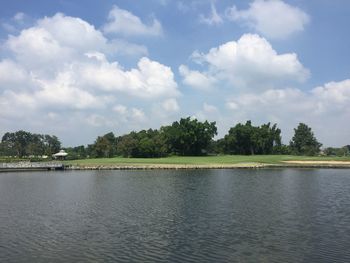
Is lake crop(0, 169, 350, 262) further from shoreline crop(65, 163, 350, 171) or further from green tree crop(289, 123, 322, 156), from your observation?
green tree crop(289, 123, 322, 156)

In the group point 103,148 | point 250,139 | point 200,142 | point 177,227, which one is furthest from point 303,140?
point 177,227

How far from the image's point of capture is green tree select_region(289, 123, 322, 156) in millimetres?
182625

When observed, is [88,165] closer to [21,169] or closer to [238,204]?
[21,169]

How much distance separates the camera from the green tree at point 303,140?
182625mm

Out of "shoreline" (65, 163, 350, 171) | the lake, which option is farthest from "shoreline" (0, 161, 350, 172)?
the lake

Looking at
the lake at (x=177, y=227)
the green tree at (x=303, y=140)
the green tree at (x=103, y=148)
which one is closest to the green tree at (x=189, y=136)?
the green tree at (x=103, y=148)

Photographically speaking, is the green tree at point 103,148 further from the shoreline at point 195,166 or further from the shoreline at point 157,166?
the shoreline at point 195,166

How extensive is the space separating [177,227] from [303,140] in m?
164

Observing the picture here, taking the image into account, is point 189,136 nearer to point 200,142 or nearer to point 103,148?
point 200,142

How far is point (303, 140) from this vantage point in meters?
184

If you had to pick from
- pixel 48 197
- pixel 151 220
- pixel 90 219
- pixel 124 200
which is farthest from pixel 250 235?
pixel 48 197

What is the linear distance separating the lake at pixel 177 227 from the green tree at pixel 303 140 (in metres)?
136

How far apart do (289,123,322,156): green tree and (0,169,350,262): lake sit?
136 m

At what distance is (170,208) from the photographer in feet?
129
